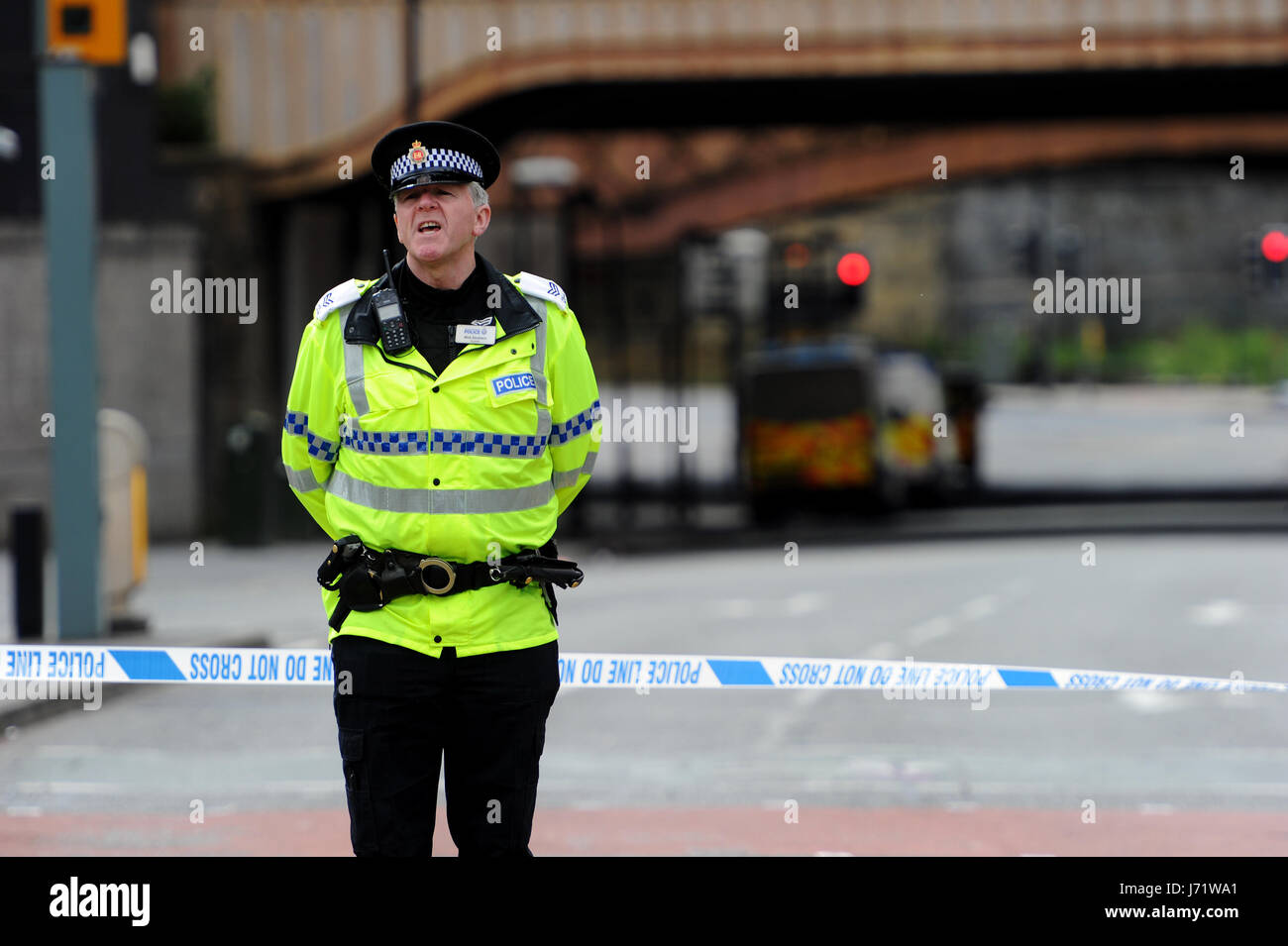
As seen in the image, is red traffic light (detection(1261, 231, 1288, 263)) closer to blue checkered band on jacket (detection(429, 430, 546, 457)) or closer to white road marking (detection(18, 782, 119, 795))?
white road marking (detection(18, 782, 119, 795))

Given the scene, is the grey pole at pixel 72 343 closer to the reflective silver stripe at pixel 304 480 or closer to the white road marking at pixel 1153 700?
the white road marking at pixel 1153 700

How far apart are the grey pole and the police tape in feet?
18.4

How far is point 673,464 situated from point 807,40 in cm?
2094

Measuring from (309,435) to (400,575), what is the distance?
0.43 m

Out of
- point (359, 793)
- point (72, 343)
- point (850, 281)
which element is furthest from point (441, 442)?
point (850, 281)

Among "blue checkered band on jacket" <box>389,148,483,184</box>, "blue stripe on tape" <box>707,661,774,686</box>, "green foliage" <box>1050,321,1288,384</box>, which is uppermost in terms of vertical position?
"blue checkered band on jacket" <box>389,148,483,184</box>

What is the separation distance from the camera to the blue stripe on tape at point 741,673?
18.6 ft

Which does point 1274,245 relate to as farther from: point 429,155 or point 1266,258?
point 429,155

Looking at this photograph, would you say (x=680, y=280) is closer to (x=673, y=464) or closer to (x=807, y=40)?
(x=807, y=40)

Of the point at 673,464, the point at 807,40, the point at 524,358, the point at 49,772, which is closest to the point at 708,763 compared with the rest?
the point at 49,772

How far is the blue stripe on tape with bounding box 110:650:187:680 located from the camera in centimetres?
567

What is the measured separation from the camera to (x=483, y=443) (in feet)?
13.7

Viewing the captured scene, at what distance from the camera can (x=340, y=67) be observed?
21781mm

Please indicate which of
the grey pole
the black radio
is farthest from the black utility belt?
the grey pole
